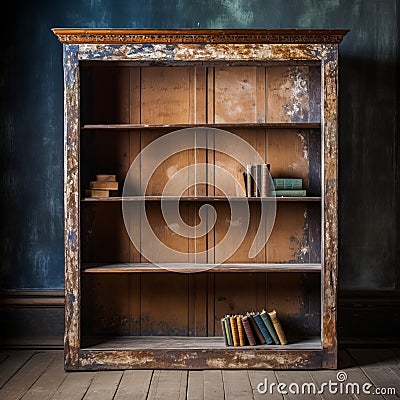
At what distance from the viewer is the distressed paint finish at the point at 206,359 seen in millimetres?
4371

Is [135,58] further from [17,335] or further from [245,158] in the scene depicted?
[17,335]

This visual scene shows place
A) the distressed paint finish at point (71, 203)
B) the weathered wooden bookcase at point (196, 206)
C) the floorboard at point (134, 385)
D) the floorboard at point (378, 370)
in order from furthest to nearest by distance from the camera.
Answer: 1. the weathered wooden bookcase at point (196, 206)
2. the distressed paint finish at point (71, 203)
3. the floorboard at point (378, 370)
4. the floorboard at point (134, 385)

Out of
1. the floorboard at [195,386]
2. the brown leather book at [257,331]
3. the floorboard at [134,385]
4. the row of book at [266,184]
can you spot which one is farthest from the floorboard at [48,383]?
the row of book at [266,184]

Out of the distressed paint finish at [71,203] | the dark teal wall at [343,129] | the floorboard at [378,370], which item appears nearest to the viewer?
the floorboard at [378,370]

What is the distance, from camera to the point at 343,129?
4.97 meters

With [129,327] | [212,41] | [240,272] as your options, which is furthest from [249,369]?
[212,41]

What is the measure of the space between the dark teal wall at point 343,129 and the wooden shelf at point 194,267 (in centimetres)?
60

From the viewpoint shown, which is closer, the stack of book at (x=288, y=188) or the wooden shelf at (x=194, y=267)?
the wooden shelf at (x=194, y=267)

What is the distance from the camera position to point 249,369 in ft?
14.4

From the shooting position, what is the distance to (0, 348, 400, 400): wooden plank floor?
3.86 meters

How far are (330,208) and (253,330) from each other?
942mm

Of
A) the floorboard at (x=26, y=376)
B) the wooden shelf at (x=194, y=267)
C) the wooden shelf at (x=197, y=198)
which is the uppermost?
the wooden shelf at (x=197, y=198)

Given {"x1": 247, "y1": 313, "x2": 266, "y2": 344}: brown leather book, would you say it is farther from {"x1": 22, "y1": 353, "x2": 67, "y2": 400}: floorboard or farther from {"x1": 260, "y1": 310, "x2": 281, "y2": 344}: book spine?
{"x1": 22, "y1": 353, "x2": 67, "y2": 400}: floorboard

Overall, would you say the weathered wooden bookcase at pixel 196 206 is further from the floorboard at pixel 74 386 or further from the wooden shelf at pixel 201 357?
the floorboard at pixel 74 386
